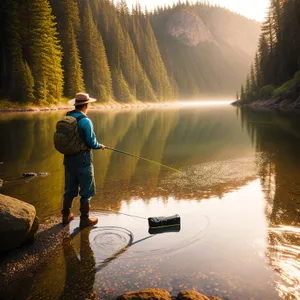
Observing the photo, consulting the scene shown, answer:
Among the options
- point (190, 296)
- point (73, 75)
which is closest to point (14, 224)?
point (190, 296)

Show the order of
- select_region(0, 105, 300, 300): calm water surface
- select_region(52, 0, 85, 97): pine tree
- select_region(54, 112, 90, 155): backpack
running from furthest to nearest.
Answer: select_region(52, 0, 85, 97): pine tree < select_region(54, 112, 90, 155): backpack < select_region(0, 105, 300, 300): calm water surface

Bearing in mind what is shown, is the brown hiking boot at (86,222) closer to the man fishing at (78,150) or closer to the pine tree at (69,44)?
the man fishing at (78,150)

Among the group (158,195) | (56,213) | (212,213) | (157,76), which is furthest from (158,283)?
(157,76)

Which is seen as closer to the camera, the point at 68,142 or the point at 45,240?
the point at 45,240

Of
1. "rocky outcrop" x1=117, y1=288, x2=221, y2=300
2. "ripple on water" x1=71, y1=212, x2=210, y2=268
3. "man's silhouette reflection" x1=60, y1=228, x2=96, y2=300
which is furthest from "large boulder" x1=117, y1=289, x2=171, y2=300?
"ripple on water" x1=71, y1=212, x2=210, y2=268

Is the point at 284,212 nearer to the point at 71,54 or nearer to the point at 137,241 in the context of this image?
the point at 137,241

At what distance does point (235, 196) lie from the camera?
8.02 m

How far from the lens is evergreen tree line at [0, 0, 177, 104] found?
48.6 m

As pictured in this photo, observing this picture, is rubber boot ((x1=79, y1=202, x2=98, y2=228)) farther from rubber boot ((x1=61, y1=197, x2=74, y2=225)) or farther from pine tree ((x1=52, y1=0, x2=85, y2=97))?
pine tree ((x1=52, y1=0, x2=85, y2=97))

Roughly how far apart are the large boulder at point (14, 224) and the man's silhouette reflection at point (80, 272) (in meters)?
0.71

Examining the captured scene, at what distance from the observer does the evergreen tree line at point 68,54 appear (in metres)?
48.6

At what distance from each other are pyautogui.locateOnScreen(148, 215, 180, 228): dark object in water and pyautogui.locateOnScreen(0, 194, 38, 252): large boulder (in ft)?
7.06

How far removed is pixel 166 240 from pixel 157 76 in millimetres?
116264

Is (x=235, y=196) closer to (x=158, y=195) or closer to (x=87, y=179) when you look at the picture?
(x=158, y=195)
